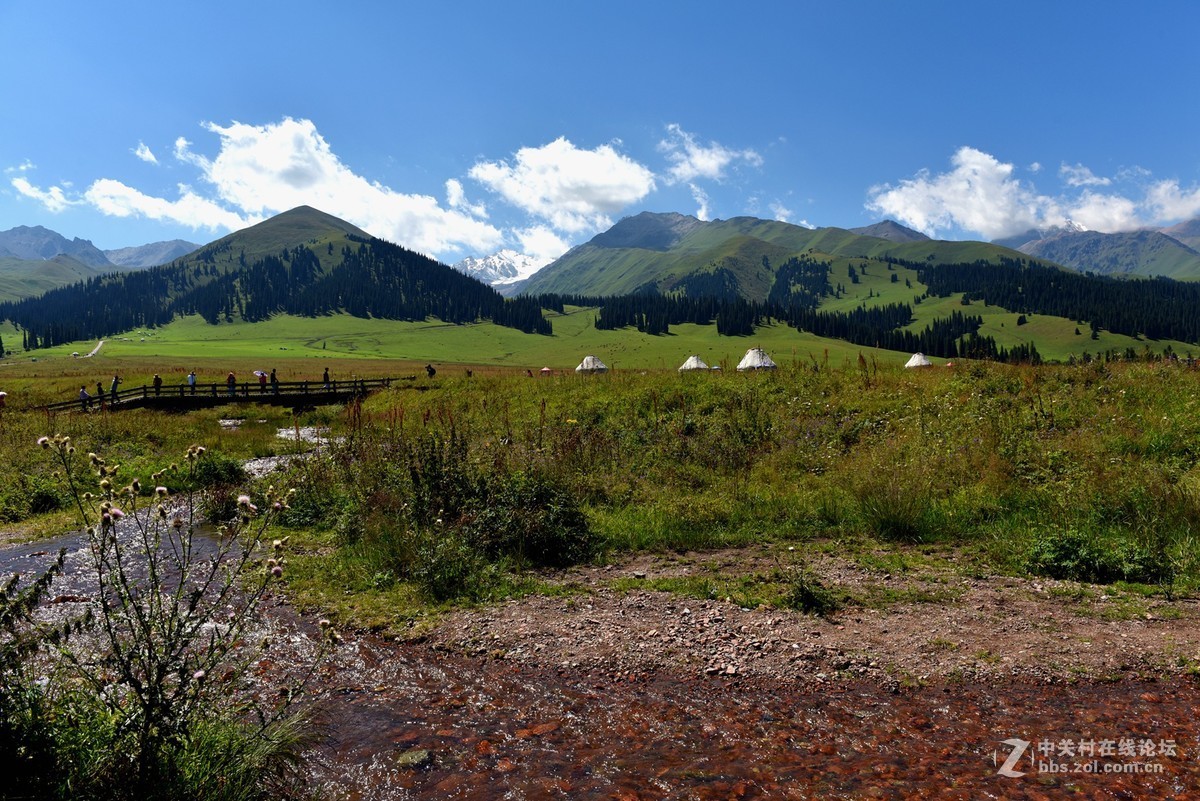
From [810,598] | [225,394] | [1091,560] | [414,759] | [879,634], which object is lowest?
[414,759]

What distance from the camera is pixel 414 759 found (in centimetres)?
566

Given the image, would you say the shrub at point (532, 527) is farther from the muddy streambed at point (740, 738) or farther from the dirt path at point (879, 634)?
the muddy streambed at point (740, 738)

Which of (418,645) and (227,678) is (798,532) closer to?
(418,645)

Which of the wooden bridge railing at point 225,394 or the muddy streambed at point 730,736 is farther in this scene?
the wooden bridge railing at point 225,394

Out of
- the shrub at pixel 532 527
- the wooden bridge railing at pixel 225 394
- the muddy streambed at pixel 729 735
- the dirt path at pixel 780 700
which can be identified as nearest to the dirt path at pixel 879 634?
the dirt path at pixel 780 700

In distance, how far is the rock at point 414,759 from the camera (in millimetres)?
5555

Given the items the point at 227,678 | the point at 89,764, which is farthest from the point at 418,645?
the point at 89,764

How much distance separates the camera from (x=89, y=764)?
4.03 meters

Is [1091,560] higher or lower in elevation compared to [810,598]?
higher

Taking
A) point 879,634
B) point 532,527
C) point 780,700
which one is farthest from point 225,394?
point 879,634

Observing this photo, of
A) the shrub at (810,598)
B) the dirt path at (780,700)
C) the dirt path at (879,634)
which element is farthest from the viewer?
the shrub at (810,598)

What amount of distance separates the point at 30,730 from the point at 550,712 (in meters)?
4.23

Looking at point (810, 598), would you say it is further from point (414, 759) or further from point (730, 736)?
point (414, 759)

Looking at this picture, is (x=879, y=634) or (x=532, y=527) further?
(x=532, y=527)
